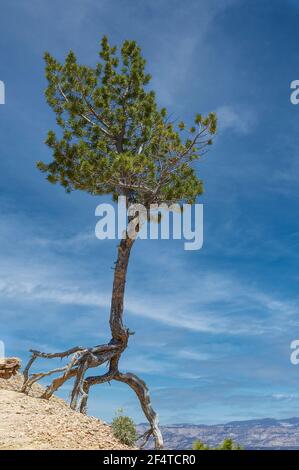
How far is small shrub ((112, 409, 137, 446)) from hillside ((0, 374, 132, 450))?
241 millimetres

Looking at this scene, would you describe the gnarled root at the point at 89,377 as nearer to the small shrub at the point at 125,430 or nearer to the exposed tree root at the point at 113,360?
the exposed tree root at the point at 113,360

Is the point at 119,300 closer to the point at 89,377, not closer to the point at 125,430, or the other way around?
the point at 89,377

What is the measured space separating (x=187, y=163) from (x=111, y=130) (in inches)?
146

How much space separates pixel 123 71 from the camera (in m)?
24.6

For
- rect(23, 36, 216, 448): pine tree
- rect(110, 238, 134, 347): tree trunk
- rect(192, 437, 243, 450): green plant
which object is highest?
rect(23, 36, 216, 448): pine tree

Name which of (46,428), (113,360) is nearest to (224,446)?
(46,428)

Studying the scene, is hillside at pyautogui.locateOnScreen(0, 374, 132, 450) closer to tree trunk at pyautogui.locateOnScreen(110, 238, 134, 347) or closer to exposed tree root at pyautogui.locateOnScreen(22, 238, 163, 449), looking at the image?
exposed tree root at pyautogui.locateOnScreen(22, 238, 163, 449)

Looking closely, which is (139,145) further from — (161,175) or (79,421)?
(79,421)

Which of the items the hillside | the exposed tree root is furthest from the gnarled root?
the hillside

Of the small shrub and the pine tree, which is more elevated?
the pine tree

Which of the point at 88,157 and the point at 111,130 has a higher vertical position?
the point at 111,130

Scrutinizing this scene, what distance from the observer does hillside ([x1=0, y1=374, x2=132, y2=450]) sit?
1326 cm

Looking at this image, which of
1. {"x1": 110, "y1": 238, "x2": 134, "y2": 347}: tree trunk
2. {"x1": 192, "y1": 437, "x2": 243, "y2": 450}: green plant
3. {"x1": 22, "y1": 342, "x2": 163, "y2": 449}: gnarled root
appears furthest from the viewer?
{"x1": 110, "y1": 238, "x2": 134, "y2": 347}: tree trunk
